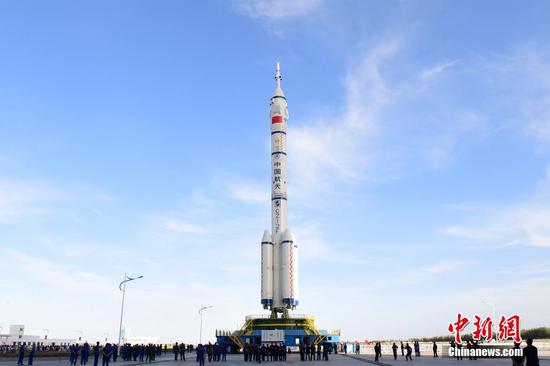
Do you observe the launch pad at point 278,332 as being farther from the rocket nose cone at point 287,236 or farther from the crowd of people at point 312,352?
the crowd of people at point 312,352

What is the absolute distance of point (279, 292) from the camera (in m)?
67.6

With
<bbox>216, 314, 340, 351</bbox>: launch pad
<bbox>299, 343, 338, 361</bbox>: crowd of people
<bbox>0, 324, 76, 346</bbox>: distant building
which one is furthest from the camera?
<bbox>0, 324, 76, 346</bbox>: distant building

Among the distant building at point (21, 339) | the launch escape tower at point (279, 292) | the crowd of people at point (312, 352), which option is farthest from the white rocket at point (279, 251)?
the distant building at point (21, 339)

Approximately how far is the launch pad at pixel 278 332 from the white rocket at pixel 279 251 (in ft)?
6.56

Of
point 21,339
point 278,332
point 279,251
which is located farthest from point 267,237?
point 21,339

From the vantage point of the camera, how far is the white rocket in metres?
67.1

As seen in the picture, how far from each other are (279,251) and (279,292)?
5.33 meters

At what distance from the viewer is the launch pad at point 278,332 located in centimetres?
6688

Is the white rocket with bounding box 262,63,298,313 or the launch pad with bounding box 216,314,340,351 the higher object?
the white rocket with bounding box 262,63,298,313

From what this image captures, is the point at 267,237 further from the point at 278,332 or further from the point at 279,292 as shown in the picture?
the point at 278,332

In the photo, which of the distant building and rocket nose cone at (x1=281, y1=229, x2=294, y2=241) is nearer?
rocket nose cone at (x1=281, y1=229, x2=294, y2=241)

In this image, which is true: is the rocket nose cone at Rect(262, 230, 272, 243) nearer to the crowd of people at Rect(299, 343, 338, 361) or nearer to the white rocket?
the white rocket

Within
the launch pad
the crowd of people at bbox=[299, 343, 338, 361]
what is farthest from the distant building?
the crowd of people at bbox=[299, 343, 338, 361]

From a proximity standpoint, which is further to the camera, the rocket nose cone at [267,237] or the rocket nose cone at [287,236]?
the rocket nose cone at [267,237]
